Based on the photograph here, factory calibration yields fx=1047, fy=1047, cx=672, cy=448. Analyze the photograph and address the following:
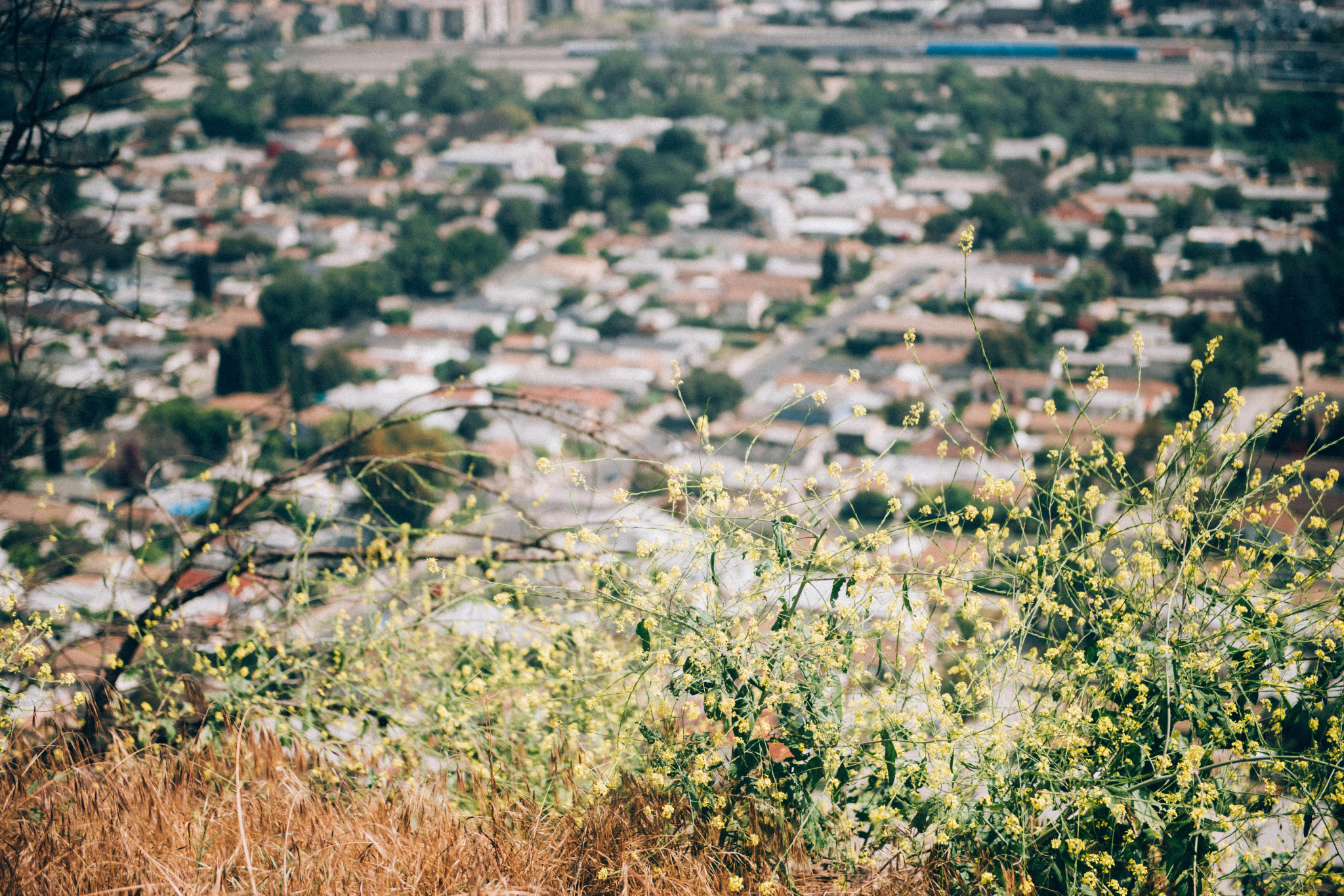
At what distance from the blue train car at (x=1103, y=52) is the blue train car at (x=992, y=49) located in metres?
0.48

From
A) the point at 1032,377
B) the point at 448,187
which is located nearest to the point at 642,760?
the point at 1032,377

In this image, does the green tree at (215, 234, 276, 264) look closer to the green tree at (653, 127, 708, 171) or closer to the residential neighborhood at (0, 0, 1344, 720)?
the residential neighborhood at (0, 0, 1344, 720)

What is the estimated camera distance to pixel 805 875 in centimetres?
137

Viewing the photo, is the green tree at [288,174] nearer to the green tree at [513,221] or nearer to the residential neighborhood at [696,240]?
the residential neighborhood at [696,240]

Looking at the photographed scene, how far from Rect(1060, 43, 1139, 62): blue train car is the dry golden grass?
3317 cm

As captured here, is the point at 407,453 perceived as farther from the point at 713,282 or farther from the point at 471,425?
the point at 713,282

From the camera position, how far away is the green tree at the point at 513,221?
84.2 ft

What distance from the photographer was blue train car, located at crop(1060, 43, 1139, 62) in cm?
2975

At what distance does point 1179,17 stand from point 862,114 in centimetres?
898

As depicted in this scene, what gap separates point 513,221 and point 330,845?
25.3 metres

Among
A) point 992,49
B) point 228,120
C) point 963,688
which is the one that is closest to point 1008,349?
point 963,688

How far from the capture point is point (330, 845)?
1353 mm

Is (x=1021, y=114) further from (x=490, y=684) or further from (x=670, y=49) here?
(x=490, y=684)

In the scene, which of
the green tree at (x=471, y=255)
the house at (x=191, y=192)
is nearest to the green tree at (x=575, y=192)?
the green tree at (x=471, y=255)
